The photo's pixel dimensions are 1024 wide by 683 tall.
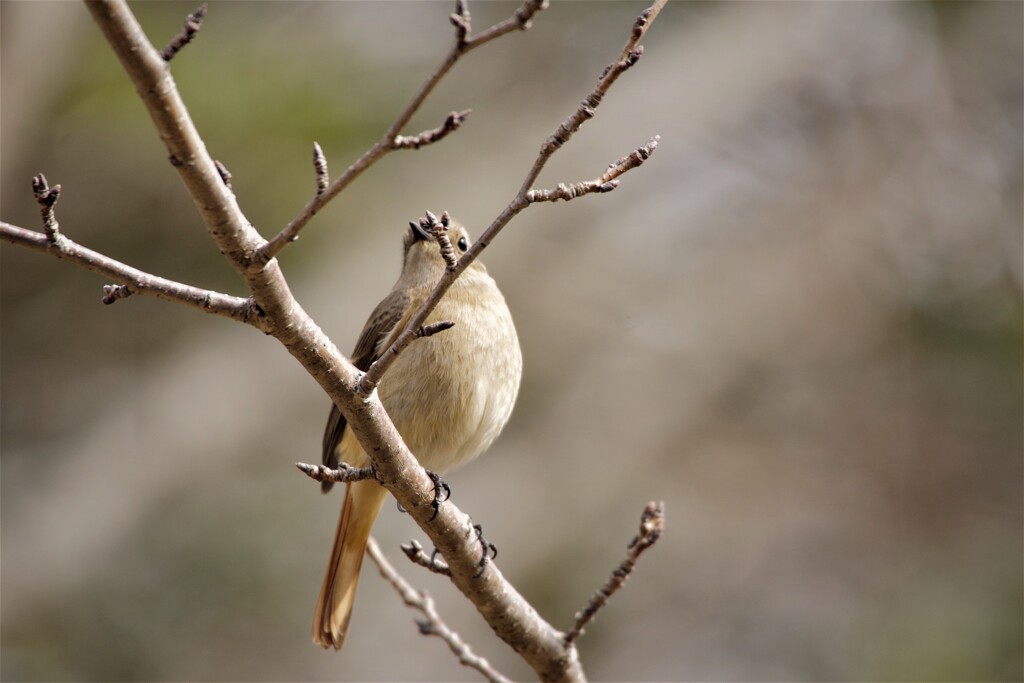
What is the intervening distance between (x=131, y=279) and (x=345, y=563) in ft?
8.29

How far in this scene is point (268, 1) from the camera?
1030cm

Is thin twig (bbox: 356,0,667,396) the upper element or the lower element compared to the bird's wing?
upper

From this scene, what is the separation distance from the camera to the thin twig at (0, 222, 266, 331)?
2107mm

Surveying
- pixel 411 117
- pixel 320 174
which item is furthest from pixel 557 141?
pixel 320 174

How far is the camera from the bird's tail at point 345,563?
14.4ft

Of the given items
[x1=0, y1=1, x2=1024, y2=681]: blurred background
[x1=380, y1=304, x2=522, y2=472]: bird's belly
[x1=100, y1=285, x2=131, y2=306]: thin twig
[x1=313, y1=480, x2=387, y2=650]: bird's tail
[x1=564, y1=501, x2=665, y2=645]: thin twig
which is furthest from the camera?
[x1=0, y1=1, x2=1024, y2=681]: blurred background

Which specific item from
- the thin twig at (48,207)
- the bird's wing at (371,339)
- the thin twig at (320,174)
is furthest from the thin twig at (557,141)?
the bird's wing at (371,339)

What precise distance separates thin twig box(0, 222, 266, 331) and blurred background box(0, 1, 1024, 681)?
19.8 ft

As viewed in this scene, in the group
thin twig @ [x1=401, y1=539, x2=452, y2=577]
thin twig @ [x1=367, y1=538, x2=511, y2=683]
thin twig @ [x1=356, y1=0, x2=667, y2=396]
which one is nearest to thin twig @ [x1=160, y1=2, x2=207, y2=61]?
thin twig @ [x1=356, y1=0, x2=667, y2=396]

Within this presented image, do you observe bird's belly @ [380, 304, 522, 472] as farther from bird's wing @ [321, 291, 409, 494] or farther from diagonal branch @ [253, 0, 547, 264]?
diagonal branch @ [253, 0, 547, 264]

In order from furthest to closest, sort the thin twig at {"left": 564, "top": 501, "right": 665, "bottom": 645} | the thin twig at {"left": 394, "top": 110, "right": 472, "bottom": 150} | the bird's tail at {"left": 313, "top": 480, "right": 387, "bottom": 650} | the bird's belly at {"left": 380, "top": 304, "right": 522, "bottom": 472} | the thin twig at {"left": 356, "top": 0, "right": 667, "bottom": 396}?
the bird's tail at {"left": 313, "top": 480, "right": 387, "bottom": 650}
the bird's belly at {"left": 380, "top": 304, "right": 522, "bottom": 472}
the thin twig at {"left": 564, "top": 501, "right": 665, "bottom": 645}
the thin twig at {"left": 356, "top": 0, "right": 667, "bottom": 396}
the thin twig at {"left": 394, "top": 110, "right": 472, "bottom": 150}

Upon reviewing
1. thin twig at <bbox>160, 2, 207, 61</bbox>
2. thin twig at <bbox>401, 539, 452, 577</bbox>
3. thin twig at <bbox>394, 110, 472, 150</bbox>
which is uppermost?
thin twig at <bbox>394, 110, 472, 150</bbox>

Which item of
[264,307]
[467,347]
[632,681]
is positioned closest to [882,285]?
[632,681]

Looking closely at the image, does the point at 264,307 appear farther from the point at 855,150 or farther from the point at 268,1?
the point at 855,150
